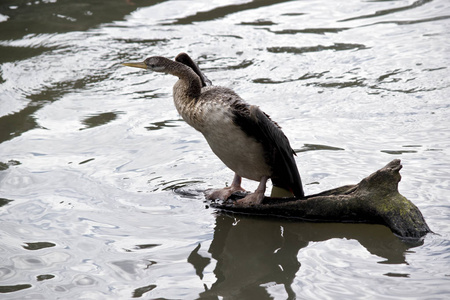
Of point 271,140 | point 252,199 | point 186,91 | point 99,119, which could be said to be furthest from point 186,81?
point 99,119

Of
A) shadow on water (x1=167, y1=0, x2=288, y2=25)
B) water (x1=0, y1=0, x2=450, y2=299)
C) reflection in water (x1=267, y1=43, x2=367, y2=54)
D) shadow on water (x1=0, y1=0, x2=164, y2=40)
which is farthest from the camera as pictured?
shadow on water (x1=167, y1=0, x2=288, y2=25)

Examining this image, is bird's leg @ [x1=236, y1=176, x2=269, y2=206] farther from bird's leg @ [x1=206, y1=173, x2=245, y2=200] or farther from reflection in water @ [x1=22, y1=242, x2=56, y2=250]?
reflection in water @ [x1=22, y1=242, x2=56, y2=250]

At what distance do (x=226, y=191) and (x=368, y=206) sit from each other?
118 centimetres

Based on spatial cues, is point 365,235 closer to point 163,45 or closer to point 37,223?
point 37,223

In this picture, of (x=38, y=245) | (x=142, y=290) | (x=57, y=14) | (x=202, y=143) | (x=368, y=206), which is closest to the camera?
(x=142, y=290)

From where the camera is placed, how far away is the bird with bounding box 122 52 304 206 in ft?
14.9

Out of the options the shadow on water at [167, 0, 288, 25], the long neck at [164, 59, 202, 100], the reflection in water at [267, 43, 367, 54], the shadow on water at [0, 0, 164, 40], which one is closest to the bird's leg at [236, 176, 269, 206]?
the long neck at [164, 59, 202, 100]

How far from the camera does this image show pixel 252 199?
4.88 metres

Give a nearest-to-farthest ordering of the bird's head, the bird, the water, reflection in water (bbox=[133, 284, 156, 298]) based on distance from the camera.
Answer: reflection in water (bbox=[133, 284, 156, 298]) → the water → the bird → the bird's head

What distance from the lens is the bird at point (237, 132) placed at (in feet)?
14.9

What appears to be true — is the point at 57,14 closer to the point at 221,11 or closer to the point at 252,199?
the point at 221,11

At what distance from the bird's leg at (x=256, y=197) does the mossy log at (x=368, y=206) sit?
73 millimetres

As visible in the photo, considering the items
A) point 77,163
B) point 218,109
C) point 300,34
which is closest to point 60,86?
point 77,163

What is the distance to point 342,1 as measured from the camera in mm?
11297
